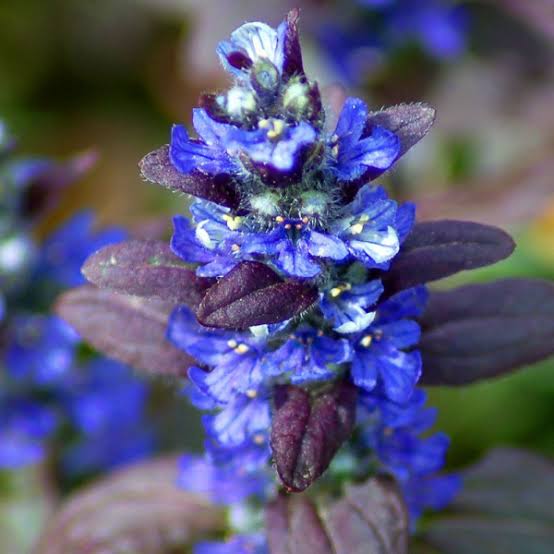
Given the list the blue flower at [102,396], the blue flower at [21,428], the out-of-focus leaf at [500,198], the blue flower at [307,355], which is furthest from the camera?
the out-of-focus leaf at [500,198]

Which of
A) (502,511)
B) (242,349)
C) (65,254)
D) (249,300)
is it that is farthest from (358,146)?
(65,254)

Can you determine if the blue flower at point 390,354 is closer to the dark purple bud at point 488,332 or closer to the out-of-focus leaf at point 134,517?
the dark purple bud at point 488,332

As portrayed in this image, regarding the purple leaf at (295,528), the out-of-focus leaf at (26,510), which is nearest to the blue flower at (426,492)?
the purple leaf at (295,528)

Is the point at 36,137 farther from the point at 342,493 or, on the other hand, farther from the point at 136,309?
the point at 342,493

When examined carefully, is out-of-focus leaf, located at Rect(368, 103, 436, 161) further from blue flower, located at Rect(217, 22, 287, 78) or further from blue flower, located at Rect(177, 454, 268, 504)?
blue flower, located at Rect(177, 454, 268, 504)

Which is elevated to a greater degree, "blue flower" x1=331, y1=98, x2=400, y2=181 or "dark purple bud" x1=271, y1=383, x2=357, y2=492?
"blue flower" x1=331, y1=98, x2=400, y2=181

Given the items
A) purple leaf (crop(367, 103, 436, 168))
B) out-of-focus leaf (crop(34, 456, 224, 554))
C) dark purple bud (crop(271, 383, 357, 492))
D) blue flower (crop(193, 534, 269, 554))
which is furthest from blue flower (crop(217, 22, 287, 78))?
out-of-focus leaf (crop(34, 456, 224, 554))
